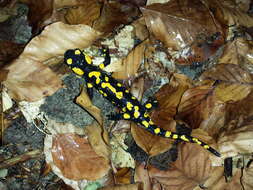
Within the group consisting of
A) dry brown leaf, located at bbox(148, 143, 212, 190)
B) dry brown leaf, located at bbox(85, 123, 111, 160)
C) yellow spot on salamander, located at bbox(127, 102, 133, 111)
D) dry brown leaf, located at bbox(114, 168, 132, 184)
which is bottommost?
dry brown leaf, located at bbox(114, 168, 132, 184)

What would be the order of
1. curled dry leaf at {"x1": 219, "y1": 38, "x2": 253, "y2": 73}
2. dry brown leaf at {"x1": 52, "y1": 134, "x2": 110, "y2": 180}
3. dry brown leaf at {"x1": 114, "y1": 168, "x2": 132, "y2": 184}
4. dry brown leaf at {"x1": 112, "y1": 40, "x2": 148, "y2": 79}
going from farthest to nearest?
curled dry leaf at {"x1": 219, "y1": 38, "x2": 253, "y2": 73} < dry brown leaf at {"x1": 112, "y1": 40, "x2": 148, "y2": 79} < dry brown leaf at {"x1": 114, "y1": 168, "x2": 132, "y2": 184} < dry brown leaf at {"x1": 52, "y1": 134, "x2": 110, "y2": 180}

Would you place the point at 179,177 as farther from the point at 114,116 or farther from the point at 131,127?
the point at 114,116

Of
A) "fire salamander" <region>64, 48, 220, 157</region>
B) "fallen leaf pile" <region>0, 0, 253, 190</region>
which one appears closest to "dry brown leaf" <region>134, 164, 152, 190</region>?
"fallen leaf pile" <region>0, 0, 253, 190</region>

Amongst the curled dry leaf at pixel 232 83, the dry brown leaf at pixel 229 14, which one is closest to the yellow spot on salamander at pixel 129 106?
the curled dry leaf at pixel 232 83

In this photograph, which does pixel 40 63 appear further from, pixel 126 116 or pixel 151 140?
pixel 151 140

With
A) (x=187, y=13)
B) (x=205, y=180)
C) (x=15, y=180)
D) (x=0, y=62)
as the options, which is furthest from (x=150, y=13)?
(x=15, y=180)

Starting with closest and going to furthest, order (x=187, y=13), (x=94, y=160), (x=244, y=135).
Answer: (x=94, y=160) → (x=244, y=135) → (x=187, y=13)

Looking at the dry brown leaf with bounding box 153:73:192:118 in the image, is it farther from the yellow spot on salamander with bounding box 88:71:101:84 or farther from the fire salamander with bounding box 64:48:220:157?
the yellow spot on salamander with bounding box 88:71:101:84
